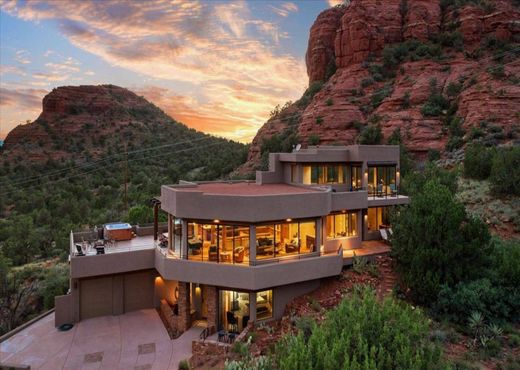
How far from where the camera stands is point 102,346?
15.3 meters

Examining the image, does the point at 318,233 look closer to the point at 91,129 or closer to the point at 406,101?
the point at 406,101

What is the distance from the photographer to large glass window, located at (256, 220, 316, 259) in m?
15.6

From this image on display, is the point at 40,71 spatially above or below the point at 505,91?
above

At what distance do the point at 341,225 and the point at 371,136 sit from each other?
28.9 m

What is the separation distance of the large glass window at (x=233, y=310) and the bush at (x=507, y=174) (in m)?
22.3

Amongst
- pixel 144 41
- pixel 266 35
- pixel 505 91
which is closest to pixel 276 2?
pixel 266 35

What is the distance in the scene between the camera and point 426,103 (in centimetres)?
4766

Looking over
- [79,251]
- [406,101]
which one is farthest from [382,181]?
[406,101]

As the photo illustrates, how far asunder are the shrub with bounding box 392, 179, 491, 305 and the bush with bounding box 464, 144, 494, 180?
17.0 metres

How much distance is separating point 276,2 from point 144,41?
1629 centimetres

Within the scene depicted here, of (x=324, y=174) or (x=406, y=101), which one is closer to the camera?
(x=324, y=174)

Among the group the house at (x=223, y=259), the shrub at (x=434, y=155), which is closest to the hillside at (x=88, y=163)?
the house at (x=223, y=259)

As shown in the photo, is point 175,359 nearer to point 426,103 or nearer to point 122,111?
point 426,103

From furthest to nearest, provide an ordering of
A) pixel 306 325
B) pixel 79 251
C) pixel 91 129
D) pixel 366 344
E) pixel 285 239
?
pixel 91 129, pixel 79 251, pixel 285 239, pixel 306 325, pixel 366 344
